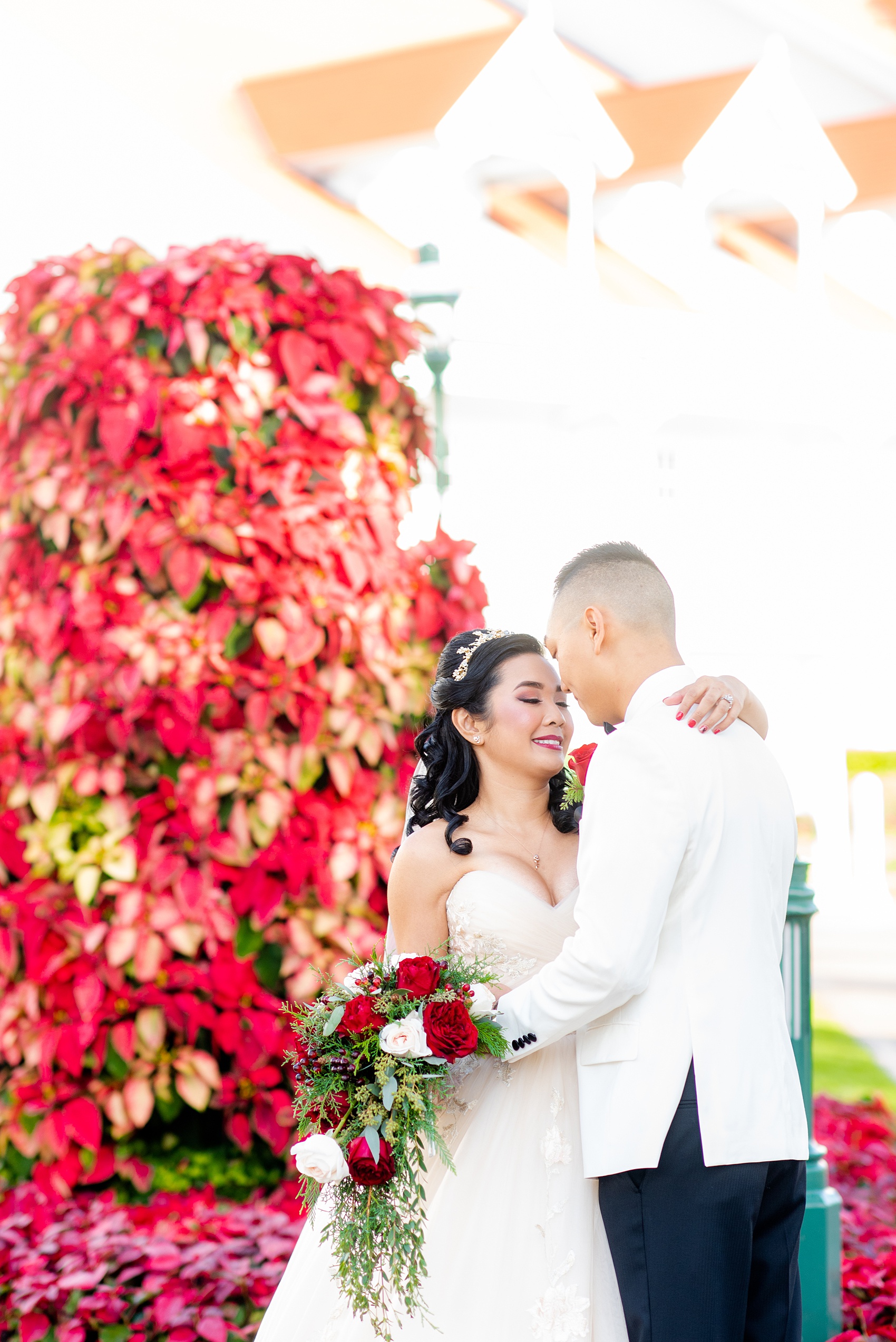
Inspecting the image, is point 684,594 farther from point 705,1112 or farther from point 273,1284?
point 705,1112

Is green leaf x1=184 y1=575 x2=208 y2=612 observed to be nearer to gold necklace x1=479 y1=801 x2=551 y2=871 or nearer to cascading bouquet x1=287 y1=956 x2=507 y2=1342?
gold necklace x1=479 y1=801 x2=551 y2=871

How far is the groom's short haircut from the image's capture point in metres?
2.58

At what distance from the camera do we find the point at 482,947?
2809mm

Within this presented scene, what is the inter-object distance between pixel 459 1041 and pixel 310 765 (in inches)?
67.5

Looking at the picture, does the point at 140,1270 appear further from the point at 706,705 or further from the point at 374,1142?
the point at 706,705

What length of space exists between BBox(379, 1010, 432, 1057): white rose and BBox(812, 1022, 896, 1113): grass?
5.07 m

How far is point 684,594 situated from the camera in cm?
1477

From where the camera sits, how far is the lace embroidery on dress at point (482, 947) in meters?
2.79

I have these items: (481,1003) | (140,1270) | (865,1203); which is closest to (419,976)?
(481,1003)

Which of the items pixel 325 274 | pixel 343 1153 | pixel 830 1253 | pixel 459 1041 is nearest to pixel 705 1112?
pixel 459 1041

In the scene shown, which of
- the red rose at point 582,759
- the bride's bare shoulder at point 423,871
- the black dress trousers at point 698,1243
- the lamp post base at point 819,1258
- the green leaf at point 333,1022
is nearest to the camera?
the black dress trousers at point 698,1243

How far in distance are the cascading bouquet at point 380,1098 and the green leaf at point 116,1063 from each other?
1.53 m

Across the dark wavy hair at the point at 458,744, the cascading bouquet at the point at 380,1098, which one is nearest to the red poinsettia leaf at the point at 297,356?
the dark wavy hair at the point at 458,744

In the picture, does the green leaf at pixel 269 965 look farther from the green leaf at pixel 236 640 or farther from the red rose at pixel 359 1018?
the red rose at pixel 359 1018
